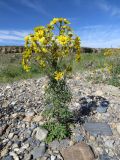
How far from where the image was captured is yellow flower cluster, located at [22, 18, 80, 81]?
4723 mm

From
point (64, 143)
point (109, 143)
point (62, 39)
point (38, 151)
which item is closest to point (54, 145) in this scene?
point (64, 143)

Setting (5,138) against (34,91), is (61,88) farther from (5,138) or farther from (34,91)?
(34,91)

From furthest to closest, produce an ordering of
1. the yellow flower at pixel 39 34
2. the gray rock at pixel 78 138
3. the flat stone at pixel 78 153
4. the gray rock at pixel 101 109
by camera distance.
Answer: the gray rock at pixel 101 109 < the gray rock at pixel 78 138 < the flat stone at pixel 78 153 < the yellow flower at pixel 39 34

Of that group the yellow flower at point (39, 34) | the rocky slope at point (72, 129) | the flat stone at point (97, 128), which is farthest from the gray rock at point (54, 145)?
the yellow flower at point (39, 34)

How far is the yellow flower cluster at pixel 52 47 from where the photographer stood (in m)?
4.72

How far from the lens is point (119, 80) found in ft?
32.6

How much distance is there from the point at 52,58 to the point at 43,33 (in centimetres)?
57

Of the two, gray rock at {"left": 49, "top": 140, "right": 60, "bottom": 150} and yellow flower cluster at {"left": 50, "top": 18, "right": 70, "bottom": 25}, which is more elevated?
yellow flower cluster at {"left": 50, "top": 18, "right": 70, "bottom": 25}

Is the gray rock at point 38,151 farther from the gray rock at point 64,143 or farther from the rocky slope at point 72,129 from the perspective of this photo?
the gray rock at point 64,143

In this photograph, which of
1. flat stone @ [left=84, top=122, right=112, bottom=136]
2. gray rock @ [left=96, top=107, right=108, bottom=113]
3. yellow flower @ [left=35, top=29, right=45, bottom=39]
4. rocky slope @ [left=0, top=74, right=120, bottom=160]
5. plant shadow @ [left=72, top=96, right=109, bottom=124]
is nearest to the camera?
yellow flower @ [left=35, top=29, right=45, bottom=39]

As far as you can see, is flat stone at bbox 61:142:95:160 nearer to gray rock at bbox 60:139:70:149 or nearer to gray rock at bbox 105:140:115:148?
gray rock at bbox 60:139:70:149

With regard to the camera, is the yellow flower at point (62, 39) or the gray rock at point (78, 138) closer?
the yellow flower at point (62, 39)

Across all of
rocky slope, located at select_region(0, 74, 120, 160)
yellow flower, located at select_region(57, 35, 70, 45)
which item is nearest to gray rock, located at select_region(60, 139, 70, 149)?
rocky slope, located at select_region(0, 74, 120, 160)

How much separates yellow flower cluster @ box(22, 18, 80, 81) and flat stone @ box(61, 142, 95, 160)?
134cm
